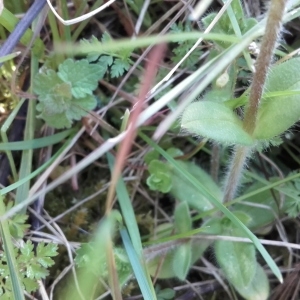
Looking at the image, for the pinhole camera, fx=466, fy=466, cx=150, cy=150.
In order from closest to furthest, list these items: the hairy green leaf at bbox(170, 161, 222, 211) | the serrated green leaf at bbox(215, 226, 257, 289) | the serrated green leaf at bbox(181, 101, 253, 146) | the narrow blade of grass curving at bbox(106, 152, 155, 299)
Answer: the serrated green leaf at bbox(181, 101, 253, 146) → the narrow blade of grass curving at bbox(106, 152, 155, 299) → the serrated green leaf at bbox(215, 226, 257, 289) → the hairy green leaf at bbox(170, 161, 222, 211)

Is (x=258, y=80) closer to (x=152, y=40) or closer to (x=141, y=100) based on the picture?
(x=152, y=40)

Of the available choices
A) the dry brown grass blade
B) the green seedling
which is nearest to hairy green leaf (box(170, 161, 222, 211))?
the green seedling

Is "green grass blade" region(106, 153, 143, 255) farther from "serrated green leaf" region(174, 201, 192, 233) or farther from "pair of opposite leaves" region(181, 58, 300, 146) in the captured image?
"pair of opposite leaves" region(181, 58, 300, 146)

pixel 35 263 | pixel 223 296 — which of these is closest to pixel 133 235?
pixel 35 263

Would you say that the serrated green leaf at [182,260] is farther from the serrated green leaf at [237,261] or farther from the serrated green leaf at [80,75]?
the serrated green leaf at [80,75]

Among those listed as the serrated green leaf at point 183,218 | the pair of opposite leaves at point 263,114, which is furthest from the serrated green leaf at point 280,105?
the serrated green leaf at point 183,218

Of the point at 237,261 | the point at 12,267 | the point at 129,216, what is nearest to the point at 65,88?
the point at 129,216

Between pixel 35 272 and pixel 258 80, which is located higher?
pixel 258 80
